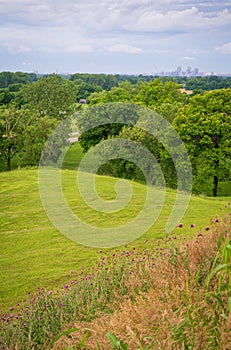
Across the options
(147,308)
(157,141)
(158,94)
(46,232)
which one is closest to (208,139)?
(157,141)

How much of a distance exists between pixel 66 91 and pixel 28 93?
18.3 ft

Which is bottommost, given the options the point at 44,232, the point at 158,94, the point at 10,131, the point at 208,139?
the point at 44,232

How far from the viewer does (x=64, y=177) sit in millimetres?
17375

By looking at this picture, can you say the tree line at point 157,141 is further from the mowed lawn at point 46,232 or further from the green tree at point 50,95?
the green tree at point 50,95

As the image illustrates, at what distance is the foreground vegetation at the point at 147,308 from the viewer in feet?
9.23

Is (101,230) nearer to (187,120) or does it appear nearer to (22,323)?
(22,323)

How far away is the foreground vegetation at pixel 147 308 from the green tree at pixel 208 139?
55.6 ft

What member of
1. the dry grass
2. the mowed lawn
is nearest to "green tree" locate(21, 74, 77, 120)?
the mowed lawn

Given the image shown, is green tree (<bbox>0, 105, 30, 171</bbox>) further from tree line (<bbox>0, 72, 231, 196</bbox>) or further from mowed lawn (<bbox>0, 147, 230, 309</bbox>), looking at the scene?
mowed lawn (<bbox>0, 147, 230, 309</bbox>)

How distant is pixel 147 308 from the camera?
3330 millimetres

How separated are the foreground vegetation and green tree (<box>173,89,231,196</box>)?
1696 cm

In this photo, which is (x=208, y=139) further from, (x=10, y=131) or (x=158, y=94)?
(x=10, y=131)

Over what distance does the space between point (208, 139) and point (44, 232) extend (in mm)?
15340

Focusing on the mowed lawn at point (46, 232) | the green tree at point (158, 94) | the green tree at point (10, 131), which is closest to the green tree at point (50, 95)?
the green tree at point (158, 94)
